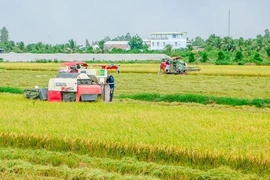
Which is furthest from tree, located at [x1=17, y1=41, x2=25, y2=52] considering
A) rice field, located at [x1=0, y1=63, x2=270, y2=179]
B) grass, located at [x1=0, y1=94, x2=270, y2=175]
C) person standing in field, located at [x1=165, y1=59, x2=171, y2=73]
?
rice field, located at [x1=0, y1=63, x2=270, y2=179]

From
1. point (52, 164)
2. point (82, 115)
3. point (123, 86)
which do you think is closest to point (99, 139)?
point (52, 164)

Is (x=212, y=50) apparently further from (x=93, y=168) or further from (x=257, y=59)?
(x=93, y=168)

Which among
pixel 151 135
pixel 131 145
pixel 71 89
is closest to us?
pixel 131 145

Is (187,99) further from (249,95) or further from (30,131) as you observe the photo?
(30,131)

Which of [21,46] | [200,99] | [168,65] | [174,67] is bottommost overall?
[200,99]

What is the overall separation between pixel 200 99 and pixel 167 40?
258 ft

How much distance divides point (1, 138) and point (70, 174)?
2.73 metres

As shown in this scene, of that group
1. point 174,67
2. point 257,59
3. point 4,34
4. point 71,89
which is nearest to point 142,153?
point 71,89

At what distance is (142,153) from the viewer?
862 centimetres

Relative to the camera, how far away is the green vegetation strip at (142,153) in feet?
25.9

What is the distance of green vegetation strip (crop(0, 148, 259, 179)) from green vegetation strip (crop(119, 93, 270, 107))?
11210 millimetres

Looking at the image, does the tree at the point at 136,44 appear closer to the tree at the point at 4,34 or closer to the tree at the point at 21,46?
the tree at the point at 21,46

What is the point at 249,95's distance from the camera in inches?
858

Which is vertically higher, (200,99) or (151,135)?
(151,135)
